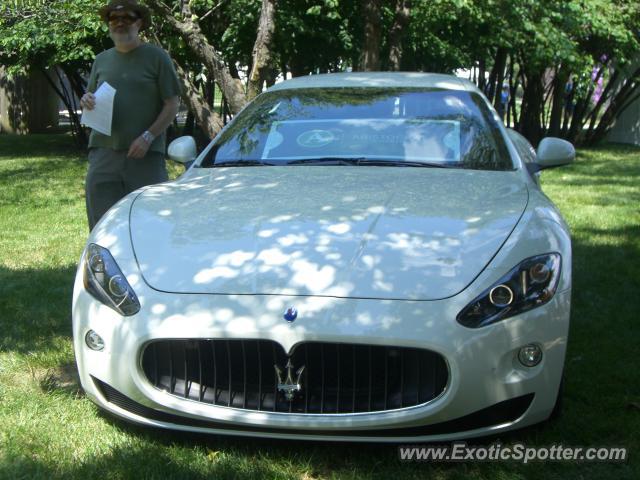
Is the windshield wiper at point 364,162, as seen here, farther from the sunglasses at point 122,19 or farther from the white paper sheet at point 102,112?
the sunglasses at point 122,19

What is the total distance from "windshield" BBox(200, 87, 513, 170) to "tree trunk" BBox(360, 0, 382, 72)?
814 cm

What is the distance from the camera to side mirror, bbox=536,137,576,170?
14.3 feet

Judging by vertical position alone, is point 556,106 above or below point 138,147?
below

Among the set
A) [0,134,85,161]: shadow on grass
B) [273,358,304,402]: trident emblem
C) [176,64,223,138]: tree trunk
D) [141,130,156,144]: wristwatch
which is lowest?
[0,134,85,161]: shadow on grass

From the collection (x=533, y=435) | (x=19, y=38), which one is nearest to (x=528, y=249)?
(x=533, y=435)

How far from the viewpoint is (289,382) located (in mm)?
2824

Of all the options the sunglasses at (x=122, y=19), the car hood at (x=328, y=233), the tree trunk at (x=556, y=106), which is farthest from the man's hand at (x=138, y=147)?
the tree trunk at (x=556, y=106)

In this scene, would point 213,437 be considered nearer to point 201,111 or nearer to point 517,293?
point 517,293

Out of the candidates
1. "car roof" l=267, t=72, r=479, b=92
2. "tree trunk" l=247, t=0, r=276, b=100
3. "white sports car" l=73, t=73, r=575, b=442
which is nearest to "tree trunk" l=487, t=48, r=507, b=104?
"tree trunk" l=247, t=0, r=276, b=100

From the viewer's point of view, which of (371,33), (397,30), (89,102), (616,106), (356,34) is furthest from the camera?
(616,106)

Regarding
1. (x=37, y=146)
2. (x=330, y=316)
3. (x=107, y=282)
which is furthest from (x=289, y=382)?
(x=37, y=146)

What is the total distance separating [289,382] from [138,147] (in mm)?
2618

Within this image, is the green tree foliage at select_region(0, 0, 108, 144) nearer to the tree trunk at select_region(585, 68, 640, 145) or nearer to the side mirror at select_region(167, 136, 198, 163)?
the side mirror at select_region(167, 136, 198, 163)

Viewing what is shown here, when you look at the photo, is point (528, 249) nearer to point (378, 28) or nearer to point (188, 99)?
point (188, 99)
